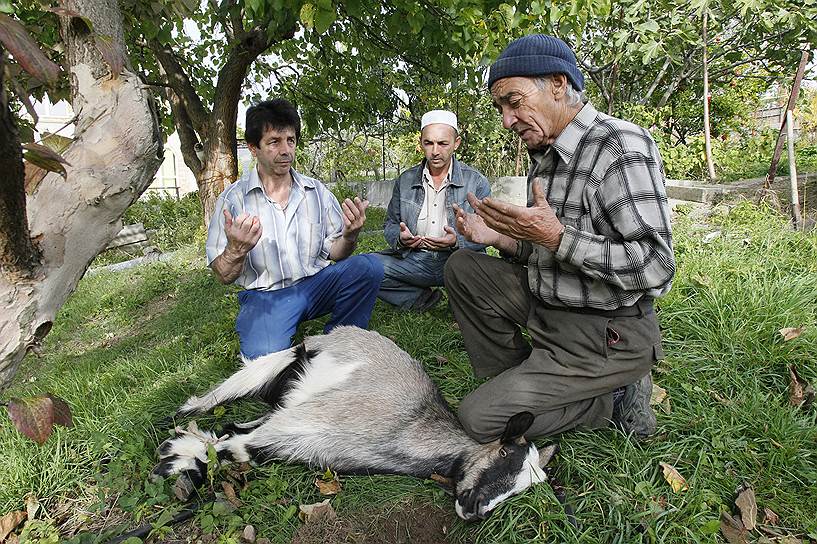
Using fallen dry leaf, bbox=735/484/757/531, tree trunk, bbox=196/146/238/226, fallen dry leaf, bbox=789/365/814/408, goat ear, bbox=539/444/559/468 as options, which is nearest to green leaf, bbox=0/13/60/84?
goat ear, bbox=539/444/559/468

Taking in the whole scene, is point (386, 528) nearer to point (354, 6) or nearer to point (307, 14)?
point (307, 14)

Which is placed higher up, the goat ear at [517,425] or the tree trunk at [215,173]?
the tree trunk at [215,173]

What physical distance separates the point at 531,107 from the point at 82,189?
69.6 inches

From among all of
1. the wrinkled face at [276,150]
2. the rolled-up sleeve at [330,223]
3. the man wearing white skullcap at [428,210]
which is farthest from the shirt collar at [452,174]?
the wrinkled face at [276,150]

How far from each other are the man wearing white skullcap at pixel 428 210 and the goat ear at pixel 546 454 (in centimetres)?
184

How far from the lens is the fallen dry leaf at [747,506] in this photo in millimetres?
2184

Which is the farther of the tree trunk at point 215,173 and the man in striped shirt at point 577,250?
the tree trunk at point 215,173

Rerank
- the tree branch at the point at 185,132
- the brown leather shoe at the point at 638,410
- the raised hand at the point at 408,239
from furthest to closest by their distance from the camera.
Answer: the tree branch at the point at 185,132, the raised hand at the point at 408,239, the brown leather shoe at the point at 638,410

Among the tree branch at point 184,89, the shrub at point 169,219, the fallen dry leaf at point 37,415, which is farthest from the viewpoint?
the shrub at point 169,219

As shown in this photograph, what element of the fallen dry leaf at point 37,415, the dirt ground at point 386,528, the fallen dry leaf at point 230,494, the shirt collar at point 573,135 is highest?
the shirt collar at point 573,135

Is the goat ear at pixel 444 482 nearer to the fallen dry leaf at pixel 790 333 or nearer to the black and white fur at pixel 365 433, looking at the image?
the black and white fur at pixel 365 433

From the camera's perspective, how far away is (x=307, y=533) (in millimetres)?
2348

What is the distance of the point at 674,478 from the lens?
2.37 metres

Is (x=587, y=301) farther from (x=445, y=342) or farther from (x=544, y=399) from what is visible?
(x=445, y=342)
